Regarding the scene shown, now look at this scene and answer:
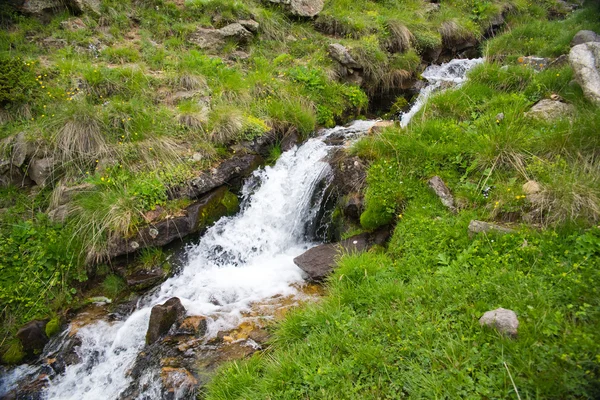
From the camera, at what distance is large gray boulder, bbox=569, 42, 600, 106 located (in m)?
4.39

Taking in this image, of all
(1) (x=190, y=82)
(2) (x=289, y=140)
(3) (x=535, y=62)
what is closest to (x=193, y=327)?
(2) (x=289, y=140)

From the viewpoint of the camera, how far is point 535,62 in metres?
6.61

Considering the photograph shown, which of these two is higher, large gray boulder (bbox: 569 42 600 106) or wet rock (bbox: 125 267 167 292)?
large gray boulder (bbox: 569 42 600 106)

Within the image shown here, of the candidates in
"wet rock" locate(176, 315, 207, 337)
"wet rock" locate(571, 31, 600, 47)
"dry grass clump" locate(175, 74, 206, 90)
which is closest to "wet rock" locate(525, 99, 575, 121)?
"wet rock" locate(571, 31, 600, 47)

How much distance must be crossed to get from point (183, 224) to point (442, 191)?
3.90m

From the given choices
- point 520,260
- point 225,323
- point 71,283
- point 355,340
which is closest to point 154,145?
point 71,283

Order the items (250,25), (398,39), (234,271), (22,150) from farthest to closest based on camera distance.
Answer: (398,39), (250,25), (22,150), (234,271)

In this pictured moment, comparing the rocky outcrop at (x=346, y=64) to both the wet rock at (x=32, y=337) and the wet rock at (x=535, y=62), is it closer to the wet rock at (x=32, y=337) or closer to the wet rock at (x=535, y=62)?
the wet rock at (x=535, y=62)

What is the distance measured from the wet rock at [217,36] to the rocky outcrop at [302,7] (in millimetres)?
2091

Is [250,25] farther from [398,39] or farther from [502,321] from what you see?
[502,321]

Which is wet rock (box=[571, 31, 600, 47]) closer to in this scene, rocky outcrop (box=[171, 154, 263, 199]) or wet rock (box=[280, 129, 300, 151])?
wet rock (box=[280, 129, 300, 151])

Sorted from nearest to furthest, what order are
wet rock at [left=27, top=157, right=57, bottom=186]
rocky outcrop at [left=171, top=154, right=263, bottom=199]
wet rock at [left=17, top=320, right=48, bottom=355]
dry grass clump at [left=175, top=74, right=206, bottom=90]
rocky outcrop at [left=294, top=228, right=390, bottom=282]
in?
wet rock at [left=17, top=320, right=48, bottom=355] < rocky outcrop at [left=294, top=228, right=390, bottom=282] < wet rock at [left=27, top=157, right=57, bottom=186] < rocky outcrop at [left=171, top=154, right=263, bottom=199] < dry grass clump at [left=175, top=74, right=206, bottom=90]

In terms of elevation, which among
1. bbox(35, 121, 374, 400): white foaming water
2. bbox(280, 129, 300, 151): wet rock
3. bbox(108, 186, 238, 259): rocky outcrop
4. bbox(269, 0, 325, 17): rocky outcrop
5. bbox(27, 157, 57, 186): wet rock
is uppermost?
bbox(269, 0, 325, 17): rocky outcrop

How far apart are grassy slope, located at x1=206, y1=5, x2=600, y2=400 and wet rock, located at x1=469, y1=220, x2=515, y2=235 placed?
9 centimetres
